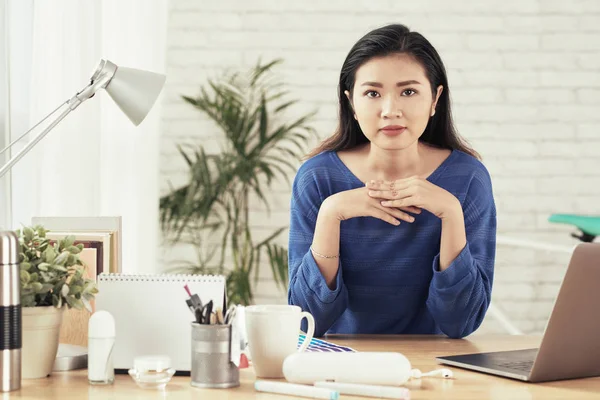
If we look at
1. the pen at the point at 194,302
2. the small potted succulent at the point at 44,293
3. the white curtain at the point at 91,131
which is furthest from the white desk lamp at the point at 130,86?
the white curtain at the point at 91,131

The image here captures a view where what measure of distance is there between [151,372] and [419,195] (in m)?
0.69

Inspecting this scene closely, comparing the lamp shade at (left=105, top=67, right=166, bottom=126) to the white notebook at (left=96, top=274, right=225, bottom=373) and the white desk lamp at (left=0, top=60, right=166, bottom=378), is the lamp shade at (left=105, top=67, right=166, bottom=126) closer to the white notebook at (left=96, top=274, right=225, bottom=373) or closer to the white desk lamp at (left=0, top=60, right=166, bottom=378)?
the white desk lamp at (left=0, top=60, right=166, bottom=378)

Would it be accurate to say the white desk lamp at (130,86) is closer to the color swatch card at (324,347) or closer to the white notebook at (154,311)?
the white notebook at (154,311)

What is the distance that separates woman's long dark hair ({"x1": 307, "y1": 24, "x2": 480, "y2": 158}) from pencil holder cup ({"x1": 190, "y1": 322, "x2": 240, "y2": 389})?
2.90 ft

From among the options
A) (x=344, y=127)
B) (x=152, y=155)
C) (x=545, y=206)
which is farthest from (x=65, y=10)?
(x=545, y=206)

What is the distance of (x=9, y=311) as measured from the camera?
3.71 ft

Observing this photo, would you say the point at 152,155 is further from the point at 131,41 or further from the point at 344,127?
the point at 344,127

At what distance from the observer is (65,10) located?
2.35 metres

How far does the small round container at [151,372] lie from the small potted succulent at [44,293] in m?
0.15

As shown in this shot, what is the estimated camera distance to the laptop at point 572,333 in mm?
1146

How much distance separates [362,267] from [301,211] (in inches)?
7.8

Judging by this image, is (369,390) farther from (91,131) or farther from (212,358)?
(91,131)

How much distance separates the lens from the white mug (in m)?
1.20

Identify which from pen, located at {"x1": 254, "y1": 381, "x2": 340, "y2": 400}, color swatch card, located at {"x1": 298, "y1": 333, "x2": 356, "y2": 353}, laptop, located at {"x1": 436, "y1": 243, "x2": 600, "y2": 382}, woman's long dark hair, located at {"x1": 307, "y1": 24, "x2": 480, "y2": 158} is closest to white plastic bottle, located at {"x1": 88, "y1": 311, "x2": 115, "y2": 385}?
pen, located at {"x1": 254, "y1": 381, "x2": 340, "y2": 400}
